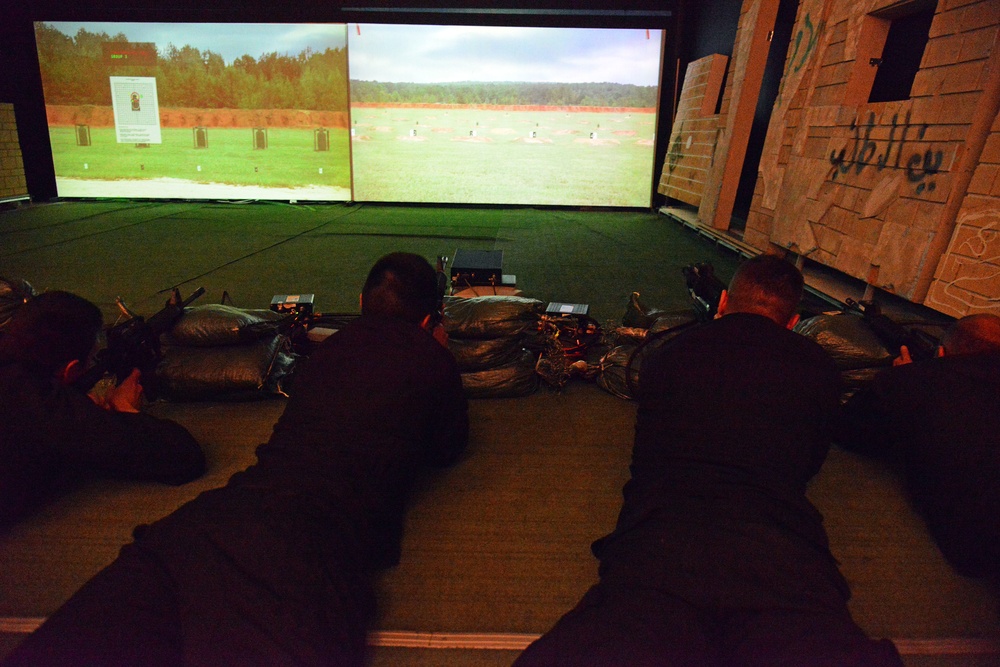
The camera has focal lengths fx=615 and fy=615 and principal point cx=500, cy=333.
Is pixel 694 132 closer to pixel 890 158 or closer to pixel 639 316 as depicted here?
pixel 890 158

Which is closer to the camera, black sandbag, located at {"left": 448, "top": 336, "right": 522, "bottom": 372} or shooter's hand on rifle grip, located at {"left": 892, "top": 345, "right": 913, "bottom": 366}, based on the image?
shooter's hand on rifle grip, located at {"left": 892, "top": 345, "right": 913, "bottom": 366}

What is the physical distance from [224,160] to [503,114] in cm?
496

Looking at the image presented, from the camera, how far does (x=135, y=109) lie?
34.7 feet

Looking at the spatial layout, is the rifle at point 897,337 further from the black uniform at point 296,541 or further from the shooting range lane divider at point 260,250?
the shooting range lane divider at point 260,250

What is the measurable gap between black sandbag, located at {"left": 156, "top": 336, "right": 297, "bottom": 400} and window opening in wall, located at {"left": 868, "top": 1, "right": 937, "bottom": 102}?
482 centimetres

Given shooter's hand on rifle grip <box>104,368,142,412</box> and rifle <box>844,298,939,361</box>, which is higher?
rifle <box>844,298,939,361</box>

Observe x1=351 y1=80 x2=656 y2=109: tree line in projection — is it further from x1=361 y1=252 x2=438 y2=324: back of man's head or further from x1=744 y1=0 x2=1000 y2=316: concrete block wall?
x1=361 y1=252 x2=438 y2=324: back of man's head

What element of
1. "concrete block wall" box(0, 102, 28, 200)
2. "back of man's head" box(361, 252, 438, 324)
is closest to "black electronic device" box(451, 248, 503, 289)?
"back of man's head" box(361, 252, 438, 324)

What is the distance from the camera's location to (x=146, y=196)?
10711 millimetres

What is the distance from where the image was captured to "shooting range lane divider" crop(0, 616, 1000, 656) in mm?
1531

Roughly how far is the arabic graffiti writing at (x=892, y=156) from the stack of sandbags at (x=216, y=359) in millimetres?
3969

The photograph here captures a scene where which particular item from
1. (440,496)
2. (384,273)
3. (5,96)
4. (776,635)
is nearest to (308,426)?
(384,273)

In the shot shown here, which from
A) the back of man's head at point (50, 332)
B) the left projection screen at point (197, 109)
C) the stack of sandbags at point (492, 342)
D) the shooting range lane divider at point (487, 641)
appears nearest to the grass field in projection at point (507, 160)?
the left projection screen at point (197, 109)

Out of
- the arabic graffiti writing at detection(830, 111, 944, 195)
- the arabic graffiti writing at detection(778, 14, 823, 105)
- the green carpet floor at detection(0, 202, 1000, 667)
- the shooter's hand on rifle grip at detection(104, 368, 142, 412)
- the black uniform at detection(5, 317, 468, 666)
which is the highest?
the arabic graffiti writing at detection(778, 14, 823, 105)
